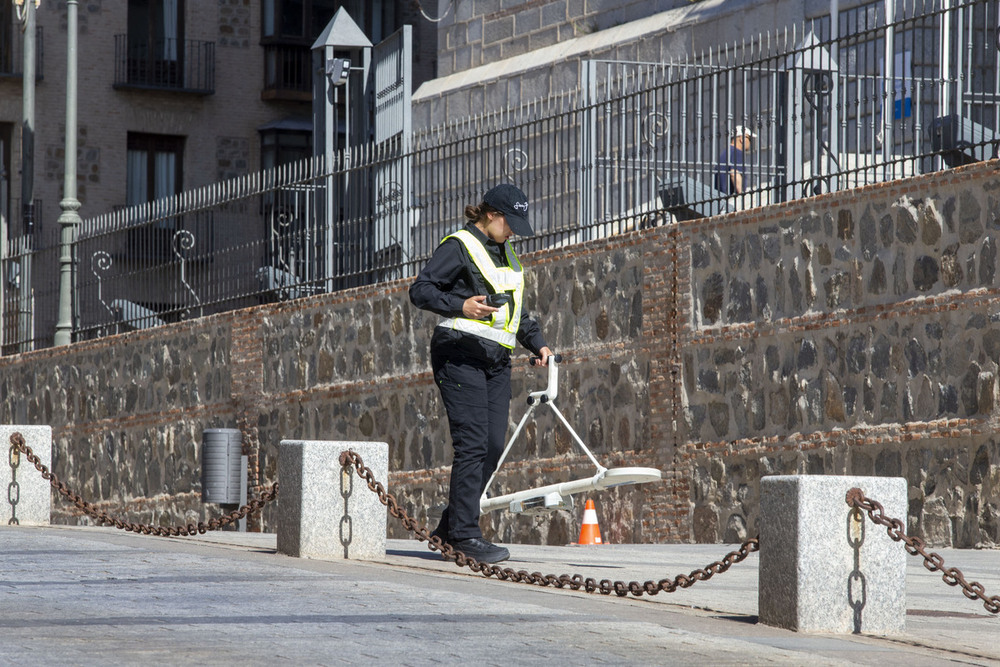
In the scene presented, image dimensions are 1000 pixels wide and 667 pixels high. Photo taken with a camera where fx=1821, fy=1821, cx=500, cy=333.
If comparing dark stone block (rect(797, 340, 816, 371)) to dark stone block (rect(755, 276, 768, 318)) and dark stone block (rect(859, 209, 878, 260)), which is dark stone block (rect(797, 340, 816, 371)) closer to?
dark stone block (rect(755, 276, 768, 318))

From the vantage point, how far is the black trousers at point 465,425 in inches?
366

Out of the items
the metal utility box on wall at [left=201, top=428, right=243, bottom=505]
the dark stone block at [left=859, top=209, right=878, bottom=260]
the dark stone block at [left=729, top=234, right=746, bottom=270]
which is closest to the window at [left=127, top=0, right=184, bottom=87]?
the metal utility box on wall at [left=201, top=428, right=243, bottom=505]

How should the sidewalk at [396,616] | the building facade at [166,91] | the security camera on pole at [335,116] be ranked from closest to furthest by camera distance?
the sidewalk at [396,616] → the security camera on pole at [335,116] → the building facade at [166,91]

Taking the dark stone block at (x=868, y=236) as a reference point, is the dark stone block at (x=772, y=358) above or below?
below

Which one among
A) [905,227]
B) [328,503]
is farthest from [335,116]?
[328,503]

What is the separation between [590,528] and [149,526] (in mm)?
3092

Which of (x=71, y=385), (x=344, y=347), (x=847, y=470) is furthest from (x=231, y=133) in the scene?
(x=847, y=470)

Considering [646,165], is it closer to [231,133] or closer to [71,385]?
[71,385]

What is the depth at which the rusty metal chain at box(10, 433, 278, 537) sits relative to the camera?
34.4 feet

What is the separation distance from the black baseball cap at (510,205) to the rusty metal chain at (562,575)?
4.89 feet

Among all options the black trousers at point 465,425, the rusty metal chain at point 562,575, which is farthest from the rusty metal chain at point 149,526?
the black trousers at point 465,425

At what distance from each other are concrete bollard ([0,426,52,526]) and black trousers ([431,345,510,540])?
472cm

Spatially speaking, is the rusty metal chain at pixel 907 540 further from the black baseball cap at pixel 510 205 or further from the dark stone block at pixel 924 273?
the dark stone block at pixel 924 273

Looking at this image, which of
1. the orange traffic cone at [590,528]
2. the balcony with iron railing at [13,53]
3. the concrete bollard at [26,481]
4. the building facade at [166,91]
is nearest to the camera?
the orange traffic cone at [590,528]
